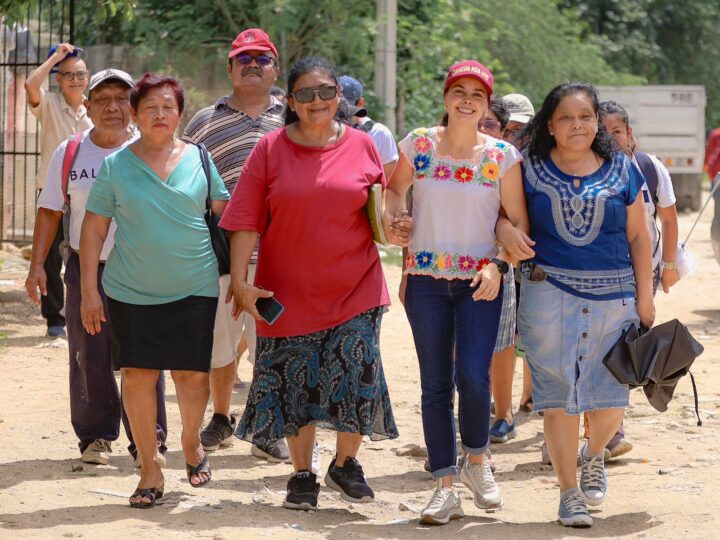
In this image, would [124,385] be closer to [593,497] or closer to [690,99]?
[593,497]

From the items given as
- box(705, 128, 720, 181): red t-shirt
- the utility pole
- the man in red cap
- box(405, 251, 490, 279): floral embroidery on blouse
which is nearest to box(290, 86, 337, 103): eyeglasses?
box(405, 251, 490, 279): floral embroidery on blouse

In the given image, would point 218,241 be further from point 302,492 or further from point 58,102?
point 58,102

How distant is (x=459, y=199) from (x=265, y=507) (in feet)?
5.25

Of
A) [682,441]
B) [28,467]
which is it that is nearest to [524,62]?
[682,441]

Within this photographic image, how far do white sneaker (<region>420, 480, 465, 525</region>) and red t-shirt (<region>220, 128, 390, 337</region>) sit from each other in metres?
0.85

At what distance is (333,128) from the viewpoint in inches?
214

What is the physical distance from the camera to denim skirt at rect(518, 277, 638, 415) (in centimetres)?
536

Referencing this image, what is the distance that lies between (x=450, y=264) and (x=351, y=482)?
3.53 feet

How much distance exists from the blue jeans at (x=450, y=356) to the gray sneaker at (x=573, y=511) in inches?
16.1

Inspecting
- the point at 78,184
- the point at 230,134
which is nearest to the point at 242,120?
the point at 230,134

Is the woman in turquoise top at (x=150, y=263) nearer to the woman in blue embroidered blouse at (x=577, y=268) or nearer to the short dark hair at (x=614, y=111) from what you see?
the woman in blue embroidered blouse at (x=577, y=268)

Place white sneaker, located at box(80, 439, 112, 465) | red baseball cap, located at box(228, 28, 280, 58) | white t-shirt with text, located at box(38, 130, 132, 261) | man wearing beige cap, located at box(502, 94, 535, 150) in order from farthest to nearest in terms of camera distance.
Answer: man wearing beige cap, located at box(502, 94, 535, 150), red baseball cap, located at box(228, 28, 280, 58), white sneaker, located at box(80, 439, 112, 465), white t-shirt with text, located at box(38, 130, 132, 261)

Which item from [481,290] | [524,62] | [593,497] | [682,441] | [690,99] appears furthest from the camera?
[690,99]

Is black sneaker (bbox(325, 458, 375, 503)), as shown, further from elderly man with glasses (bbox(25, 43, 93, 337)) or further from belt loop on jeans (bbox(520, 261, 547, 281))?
elderly man with glasses (bbox(25, 43, 93, 337))
